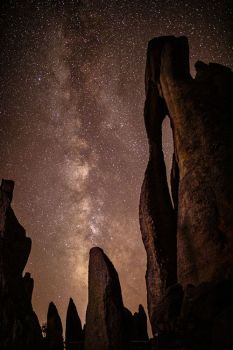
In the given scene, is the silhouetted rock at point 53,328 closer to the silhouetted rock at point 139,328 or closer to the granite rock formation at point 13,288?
the granite rock formation at point 13,288

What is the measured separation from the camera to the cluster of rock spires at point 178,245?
6.17 m

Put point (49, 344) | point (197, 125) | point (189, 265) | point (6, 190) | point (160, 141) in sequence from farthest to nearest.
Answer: point (6, 190) < point (160, 141) < point (49, 344) < point (197, 125) < point (189, 265)

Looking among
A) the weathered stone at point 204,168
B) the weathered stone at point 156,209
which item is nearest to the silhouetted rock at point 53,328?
the weathered stone at point 156,209

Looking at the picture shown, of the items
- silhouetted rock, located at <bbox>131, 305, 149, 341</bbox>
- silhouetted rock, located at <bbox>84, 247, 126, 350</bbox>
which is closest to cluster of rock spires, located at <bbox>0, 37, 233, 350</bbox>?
silhouetted rock, located at <bbox>84, 247, 126, 350</bbox>

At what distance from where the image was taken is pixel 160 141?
13.8 m

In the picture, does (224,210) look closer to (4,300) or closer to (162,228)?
(162,228)

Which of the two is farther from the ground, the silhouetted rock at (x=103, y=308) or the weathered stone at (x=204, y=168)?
the weathered stone at (x=204, y=168)

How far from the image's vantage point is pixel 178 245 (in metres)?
9.52

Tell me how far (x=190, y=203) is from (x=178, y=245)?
141cm

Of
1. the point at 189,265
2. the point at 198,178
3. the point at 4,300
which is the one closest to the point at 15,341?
the point at 4,300

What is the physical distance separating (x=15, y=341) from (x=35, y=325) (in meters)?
1.28

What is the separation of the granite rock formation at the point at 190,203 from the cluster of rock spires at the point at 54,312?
113cm

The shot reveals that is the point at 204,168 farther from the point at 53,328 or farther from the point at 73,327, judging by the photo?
the point at 53,328

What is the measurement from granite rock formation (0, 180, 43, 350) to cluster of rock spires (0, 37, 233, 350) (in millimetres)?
47
